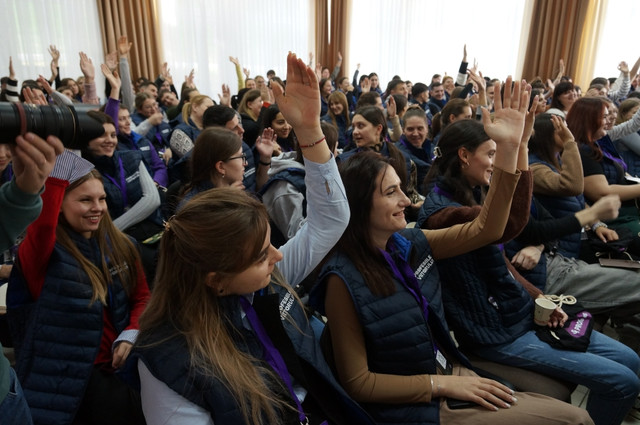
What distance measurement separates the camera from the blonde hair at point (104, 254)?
56.9 inches

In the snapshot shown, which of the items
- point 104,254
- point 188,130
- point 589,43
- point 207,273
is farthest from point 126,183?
point 589,43

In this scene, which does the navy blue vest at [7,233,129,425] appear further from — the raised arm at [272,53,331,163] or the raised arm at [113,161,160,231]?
the raised arm at [113,161,160,231]

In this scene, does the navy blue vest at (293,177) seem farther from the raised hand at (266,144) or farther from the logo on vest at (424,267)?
the logo on vest at (424,267)

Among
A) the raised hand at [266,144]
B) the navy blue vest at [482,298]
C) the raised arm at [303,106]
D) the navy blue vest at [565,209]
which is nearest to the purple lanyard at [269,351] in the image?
the raised arm at [303,106]

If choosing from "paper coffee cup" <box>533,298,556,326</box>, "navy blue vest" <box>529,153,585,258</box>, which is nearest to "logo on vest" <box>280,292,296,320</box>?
"paper coffee cup" <box>533,298,556,326</box>

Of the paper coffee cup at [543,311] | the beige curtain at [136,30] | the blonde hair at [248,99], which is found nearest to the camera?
the paper coffee cup at [543,311]

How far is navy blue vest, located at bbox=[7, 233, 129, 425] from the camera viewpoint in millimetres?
1315

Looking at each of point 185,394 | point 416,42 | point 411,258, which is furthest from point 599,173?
point 416,42

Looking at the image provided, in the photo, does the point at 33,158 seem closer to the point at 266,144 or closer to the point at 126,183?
the point at 126,183

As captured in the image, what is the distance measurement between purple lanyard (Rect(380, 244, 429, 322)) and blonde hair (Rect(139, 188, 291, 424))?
51 cm

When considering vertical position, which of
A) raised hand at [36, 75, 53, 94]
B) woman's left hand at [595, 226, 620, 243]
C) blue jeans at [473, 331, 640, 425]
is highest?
raised hand at [36, 75, 53, 94]

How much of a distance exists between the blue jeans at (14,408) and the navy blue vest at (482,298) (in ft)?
4.30

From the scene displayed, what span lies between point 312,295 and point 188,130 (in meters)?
2.95

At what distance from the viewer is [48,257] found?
4.50ft
